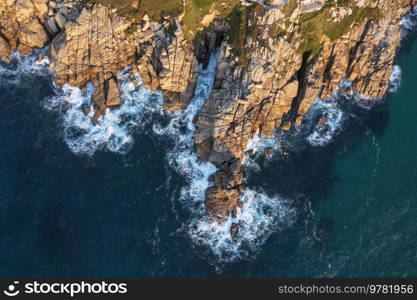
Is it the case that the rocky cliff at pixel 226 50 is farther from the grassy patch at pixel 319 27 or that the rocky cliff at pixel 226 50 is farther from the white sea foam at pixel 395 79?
the white sea foam at pixel 395 79

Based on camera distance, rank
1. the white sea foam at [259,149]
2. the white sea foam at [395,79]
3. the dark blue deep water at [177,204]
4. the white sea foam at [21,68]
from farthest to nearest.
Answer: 1. the white sea foam at [21,68]
2. the white sea foam at [395,79]
3. the white sea foam at [259,149]
4. the dark blue deep water at [177,204]

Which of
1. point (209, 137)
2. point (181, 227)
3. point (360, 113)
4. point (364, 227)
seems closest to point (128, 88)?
point (209, 137)

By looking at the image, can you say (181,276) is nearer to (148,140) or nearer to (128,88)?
(148,140)

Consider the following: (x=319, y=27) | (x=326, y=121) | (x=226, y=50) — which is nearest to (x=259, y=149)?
(x=326, y=121)

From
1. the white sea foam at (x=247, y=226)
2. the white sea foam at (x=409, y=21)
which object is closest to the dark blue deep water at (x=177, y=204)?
the white sea foam at (x=247, y=226)

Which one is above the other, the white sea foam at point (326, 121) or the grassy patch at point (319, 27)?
the grassy patch at point (319, 27)
